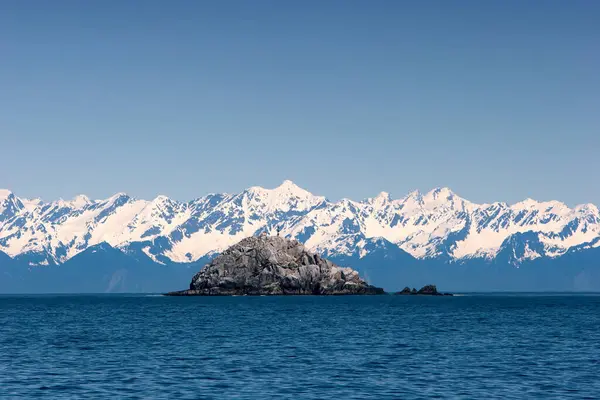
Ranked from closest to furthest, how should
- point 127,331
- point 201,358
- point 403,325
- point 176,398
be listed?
1. point 176,398
2. point 201,358
3. point 127,331
4. point 403,325

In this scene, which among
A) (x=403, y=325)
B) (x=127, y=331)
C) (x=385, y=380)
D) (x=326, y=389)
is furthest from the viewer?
(x=403, y=325)

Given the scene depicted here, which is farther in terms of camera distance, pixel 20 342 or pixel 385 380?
pixel 20 342

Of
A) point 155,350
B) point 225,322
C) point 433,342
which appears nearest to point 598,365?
point 433,342

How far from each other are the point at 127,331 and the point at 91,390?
64.8 metres

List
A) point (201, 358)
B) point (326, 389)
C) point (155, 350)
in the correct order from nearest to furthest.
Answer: point (326, 389)
point (201, 358)
point (155, 350)

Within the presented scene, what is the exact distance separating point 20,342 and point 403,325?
61617 millimetres

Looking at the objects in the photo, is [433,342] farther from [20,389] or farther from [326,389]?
[20,389]

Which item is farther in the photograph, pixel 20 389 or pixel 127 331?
pixel 127 331

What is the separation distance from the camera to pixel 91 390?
7156 centimetres

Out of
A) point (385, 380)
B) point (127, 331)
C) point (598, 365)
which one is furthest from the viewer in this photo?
point (127, 331)

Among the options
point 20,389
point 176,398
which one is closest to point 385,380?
point 176,398

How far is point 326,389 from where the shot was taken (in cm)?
7306

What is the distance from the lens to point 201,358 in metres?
93.8

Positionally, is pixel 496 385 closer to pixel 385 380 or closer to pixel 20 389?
pixel 385 380
